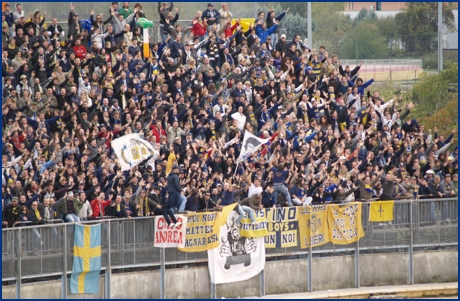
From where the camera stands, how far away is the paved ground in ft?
101

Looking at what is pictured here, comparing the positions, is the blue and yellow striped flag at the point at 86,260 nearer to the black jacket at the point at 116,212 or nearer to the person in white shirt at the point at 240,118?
the black jacket at the point at 116,212

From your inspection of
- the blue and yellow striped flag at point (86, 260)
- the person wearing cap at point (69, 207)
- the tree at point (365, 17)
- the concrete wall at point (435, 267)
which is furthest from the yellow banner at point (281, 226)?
the tree at point (365, 17)

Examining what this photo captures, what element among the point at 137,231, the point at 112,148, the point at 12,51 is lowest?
the point at 137,231

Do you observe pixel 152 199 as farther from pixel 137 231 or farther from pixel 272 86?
pixel 272 86

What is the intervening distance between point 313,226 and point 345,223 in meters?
1.15

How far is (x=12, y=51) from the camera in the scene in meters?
32.6

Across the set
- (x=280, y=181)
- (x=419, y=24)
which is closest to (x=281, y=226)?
(x=280, y=181)

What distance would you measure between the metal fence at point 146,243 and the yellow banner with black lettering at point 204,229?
0.27 m

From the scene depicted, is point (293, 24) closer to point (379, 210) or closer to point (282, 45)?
point (282, 45)

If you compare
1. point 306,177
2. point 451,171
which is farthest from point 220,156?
point 451,171

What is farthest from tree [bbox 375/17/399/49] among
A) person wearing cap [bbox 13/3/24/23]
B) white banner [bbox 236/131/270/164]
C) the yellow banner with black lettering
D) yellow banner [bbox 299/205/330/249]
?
the yellow banner with black lettering

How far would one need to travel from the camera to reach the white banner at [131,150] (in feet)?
97.1

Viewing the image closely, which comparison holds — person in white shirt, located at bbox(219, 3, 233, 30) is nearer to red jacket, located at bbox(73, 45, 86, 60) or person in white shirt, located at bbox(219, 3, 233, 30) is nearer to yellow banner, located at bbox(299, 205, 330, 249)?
red jacket, located at bbox(73, 45, 86, 60)

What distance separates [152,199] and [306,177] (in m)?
5.55
